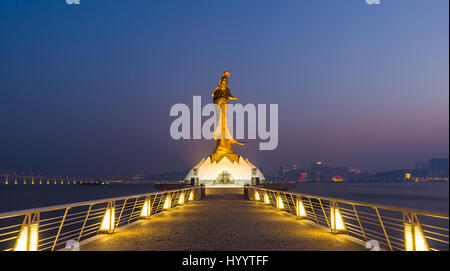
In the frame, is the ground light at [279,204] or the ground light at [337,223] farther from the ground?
the ground light at [337,223]

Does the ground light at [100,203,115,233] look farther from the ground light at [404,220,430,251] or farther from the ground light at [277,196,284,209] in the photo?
the ground light at [277,196,284,209]

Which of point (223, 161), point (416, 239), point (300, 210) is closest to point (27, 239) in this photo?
point (416, 239)

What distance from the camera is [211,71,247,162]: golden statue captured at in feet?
173

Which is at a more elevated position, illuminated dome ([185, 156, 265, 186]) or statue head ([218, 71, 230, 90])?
statue head ([218, 71, 230, 90])

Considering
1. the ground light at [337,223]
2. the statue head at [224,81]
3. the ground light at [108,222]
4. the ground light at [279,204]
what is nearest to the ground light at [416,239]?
the ground light at [337,223]

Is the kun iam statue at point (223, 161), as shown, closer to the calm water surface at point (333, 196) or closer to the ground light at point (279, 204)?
the calm water surface at point (333, 196)

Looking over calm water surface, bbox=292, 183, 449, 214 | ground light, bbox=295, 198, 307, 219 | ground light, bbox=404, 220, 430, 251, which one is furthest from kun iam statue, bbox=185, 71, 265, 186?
ground light, bbox=404, 220, 430, 251

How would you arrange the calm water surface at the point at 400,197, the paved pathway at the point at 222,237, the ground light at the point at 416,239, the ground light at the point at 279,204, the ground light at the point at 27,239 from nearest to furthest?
the ground light at the point at 27,239, the ground light at the point at 416,239, the paved pathway at the point at 222,237, the ground light at the point at 279,204, the calm water surface at the point at 400,197

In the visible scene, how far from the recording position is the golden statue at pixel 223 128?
52.8 meters

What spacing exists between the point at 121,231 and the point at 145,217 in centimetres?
290

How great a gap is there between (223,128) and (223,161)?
526cm

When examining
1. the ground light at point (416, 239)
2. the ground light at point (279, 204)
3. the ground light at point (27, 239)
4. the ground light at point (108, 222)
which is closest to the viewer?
the ground light at point (27, 239)

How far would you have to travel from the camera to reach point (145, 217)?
12055mm
